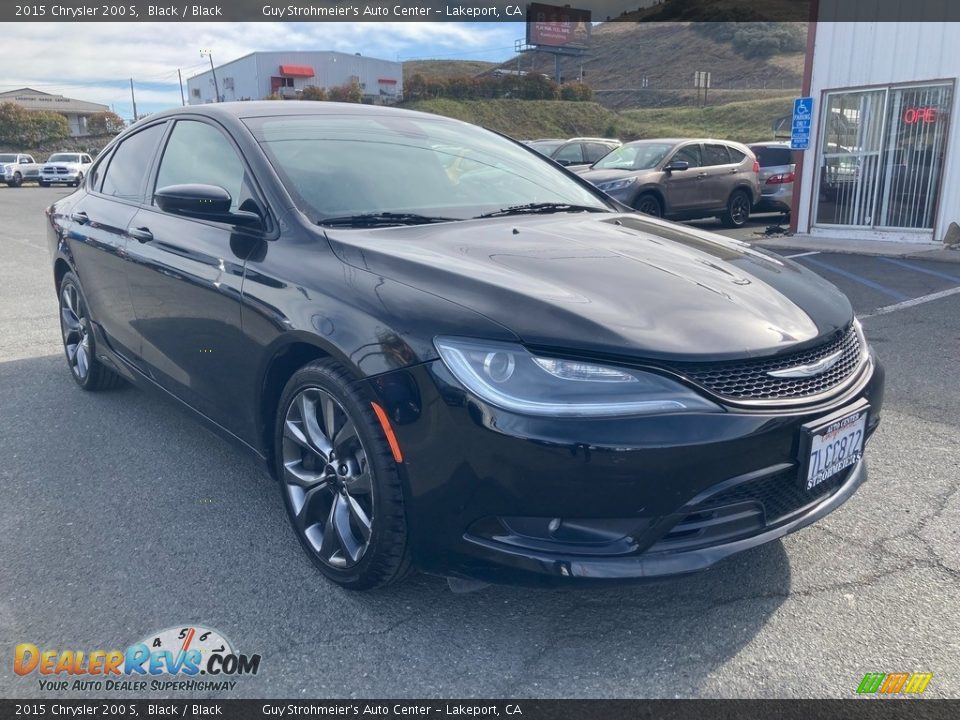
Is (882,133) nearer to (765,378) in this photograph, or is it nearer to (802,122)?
(802,122)

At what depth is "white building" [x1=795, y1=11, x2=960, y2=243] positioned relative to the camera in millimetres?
10534

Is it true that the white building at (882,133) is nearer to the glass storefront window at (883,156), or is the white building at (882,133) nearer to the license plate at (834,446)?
the glass storefront window at (883,156)

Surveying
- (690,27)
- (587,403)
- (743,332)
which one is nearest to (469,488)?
(587,403)

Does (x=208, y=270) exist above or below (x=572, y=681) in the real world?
above

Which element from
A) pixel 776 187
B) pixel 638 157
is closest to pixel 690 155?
pixel 638 157

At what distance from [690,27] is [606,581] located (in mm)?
113755

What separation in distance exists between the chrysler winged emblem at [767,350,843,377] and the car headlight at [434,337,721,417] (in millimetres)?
303

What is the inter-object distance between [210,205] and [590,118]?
57.4 m

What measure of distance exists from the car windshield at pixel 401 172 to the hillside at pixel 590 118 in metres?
49.9

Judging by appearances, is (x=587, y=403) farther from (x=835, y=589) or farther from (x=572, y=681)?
(x=835, y=589)

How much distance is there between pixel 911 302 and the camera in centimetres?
710

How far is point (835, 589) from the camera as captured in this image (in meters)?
2.63

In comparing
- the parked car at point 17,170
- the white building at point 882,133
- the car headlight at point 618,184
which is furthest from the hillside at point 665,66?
the car headlight at point 618,184

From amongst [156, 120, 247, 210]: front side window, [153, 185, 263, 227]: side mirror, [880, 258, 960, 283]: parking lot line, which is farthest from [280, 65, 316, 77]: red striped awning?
[153, 185, 263, 227]: side mirror
